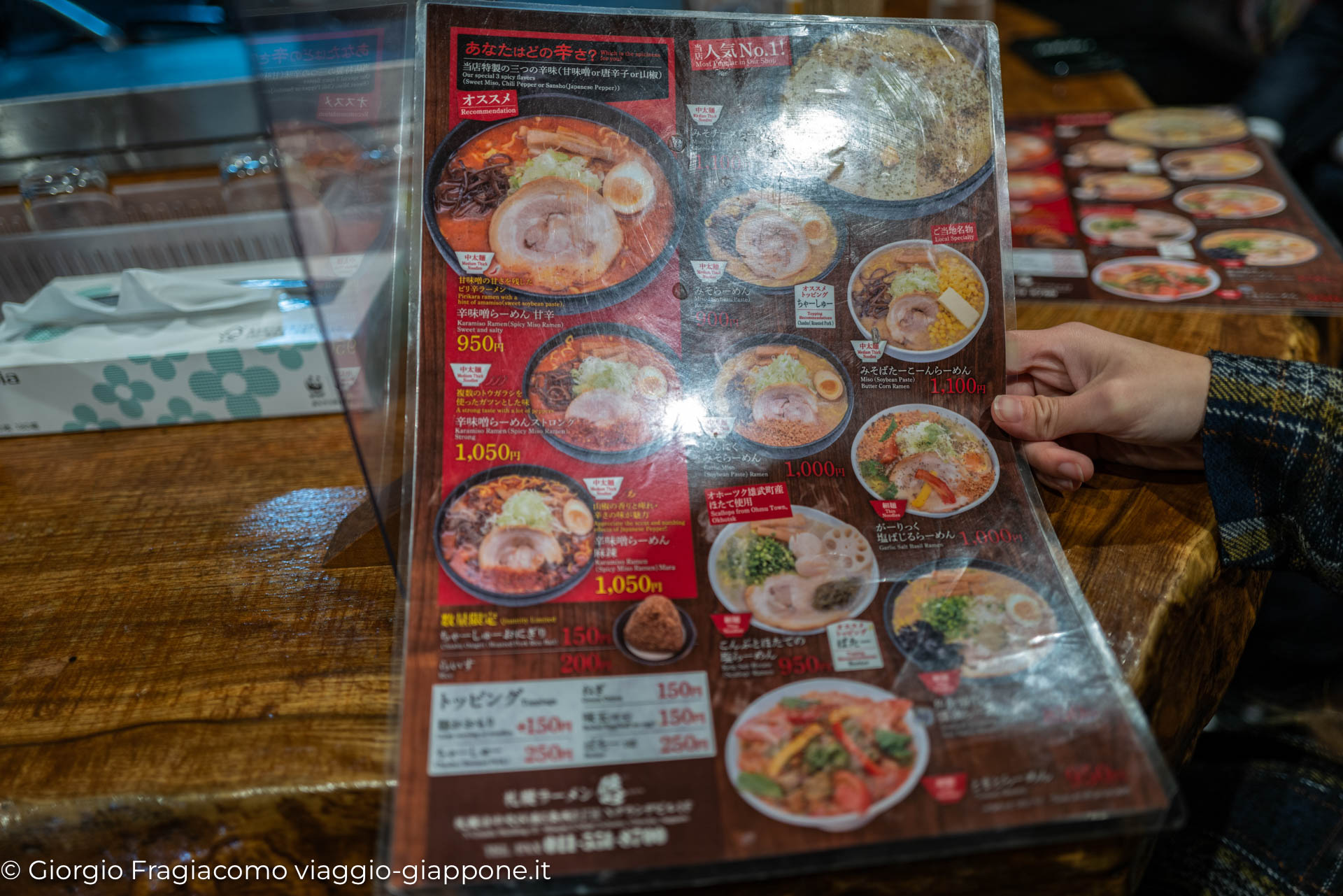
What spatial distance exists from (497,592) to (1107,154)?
201 cm

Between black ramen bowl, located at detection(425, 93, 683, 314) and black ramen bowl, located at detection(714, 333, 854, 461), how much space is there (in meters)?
0.14

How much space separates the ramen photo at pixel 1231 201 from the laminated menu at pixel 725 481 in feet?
3.60

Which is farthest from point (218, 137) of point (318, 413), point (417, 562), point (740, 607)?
point (740, 607)

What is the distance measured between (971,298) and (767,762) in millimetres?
642

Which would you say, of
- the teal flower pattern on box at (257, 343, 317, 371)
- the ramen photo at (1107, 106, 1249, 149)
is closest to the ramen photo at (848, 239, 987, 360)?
the teal flower pattern on box at (257, 343, 317, 371)

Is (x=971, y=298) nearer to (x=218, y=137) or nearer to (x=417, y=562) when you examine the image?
(x=417, y=562)

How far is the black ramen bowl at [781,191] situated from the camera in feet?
3.27

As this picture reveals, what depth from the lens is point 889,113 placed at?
1046 mm

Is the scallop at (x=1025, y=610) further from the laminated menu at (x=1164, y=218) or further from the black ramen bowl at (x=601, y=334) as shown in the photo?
the laminated menu at (x=1164, y=218)

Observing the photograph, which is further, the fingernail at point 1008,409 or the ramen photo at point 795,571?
the fingernail at point 1008,409

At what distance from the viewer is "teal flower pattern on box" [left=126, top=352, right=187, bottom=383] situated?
124 centimetres

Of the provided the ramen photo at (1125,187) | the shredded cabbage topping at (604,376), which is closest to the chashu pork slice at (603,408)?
the shredded cabbage topping at (604,376)

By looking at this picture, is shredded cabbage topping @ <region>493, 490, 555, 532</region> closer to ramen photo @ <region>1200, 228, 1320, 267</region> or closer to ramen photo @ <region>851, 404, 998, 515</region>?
ramen photo @ <region>851, 404, 998, 515</region>

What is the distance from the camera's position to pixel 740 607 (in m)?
0.86
